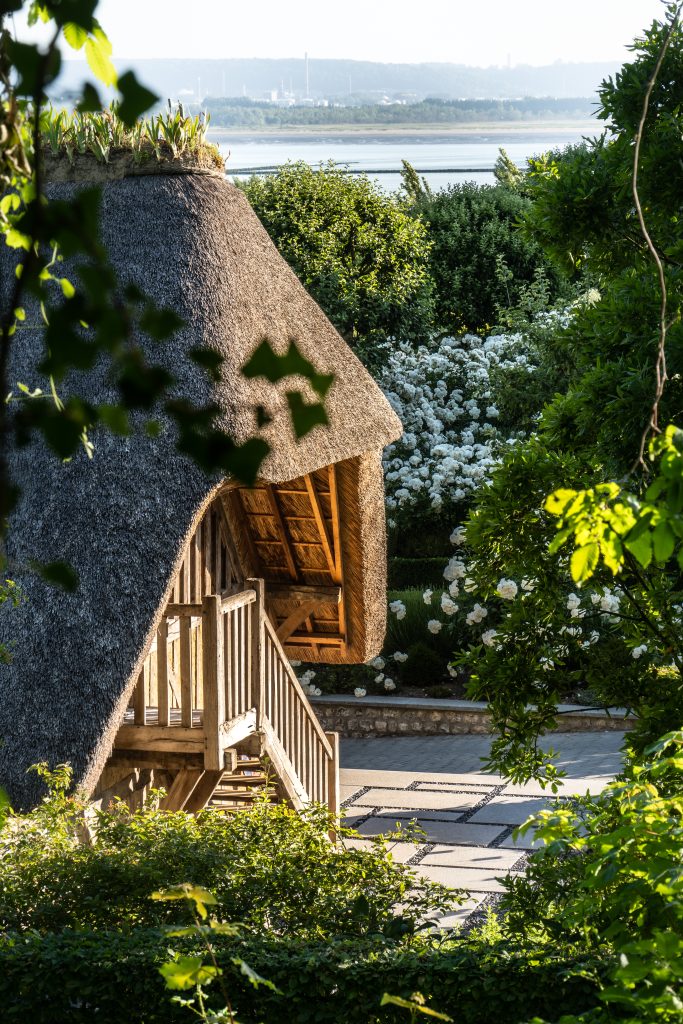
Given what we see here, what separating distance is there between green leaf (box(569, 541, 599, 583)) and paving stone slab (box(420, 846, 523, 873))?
6.36 metres

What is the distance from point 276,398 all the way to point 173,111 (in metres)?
2.22

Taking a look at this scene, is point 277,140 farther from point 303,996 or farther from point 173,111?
point 303,996

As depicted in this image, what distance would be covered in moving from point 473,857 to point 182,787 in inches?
92.3

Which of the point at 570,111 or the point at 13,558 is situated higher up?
the point at 570,111

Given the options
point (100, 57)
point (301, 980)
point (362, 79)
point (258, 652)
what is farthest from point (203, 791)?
point (362, 79)

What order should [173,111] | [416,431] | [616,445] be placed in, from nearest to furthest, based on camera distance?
1. [616,445]
2. [173,111]
3. [416,431]

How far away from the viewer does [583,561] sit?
281 centimetres

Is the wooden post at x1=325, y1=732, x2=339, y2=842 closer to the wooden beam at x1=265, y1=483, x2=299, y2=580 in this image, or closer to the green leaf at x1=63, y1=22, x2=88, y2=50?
the wooden beam at x1=265, y1=483, x2=299, y2=580

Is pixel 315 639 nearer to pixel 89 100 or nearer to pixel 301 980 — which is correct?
pixel 301 980

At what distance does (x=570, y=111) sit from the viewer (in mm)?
70125

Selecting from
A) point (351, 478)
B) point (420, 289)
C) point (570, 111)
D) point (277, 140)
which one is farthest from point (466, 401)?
point (570, 111)

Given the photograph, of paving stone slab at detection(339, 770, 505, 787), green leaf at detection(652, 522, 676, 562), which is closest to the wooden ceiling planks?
paving stone slab at detection(339, 770, 505, 787)

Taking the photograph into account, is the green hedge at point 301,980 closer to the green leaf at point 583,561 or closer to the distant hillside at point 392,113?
the green leaf at point 583,561

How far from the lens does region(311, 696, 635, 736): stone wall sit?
12805 mm
